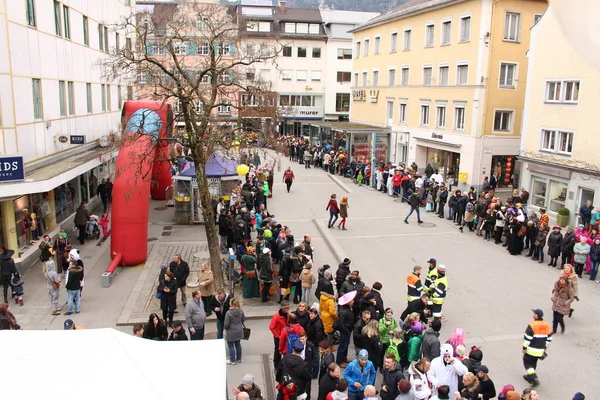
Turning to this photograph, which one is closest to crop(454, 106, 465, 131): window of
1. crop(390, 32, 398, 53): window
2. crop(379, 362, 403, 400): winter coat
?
crop(390, 32, 398, 53): window

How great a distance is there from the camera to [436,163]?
34.4m

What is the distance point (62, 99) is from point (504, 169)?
23.8m

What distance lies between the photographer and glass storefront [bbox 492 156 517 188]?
99.7ft

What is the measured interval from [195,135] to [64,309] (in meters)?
5.48

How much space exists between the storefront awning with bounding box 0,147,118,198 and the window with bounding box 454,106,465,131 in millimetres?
20325

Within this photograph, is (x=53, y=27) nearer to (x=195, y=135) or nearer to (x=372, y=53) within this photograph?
(x=195, y=135)

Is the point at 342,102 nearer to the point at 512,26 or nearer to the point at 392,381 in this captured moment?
the point at 512,26

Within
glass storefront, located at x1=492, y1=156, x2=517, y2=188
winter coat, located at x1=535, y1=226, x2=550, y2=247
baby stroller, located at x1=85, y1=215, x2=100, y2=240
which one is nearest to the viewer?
winter coat, located at x1=535, y1=226, x2=550, y2=247

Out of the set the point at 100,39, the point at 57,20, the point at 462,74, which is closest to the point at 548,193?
the point at 462,74

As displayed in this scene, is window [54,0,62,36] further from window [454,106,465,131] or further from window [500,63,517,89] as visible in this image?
window [500,63,517,89]

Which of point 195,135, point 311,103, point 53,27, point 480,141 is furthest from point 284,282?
point 311,103

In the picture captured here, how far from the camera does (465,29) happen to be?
30.3m

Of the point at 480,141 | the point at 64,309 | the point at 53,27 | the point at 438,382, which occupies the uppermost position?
the point at 53,27

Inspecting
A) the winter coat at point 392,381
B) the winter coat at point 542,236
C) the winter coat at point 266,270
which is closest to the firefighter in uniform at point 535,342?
the winter coat at point 392,381
